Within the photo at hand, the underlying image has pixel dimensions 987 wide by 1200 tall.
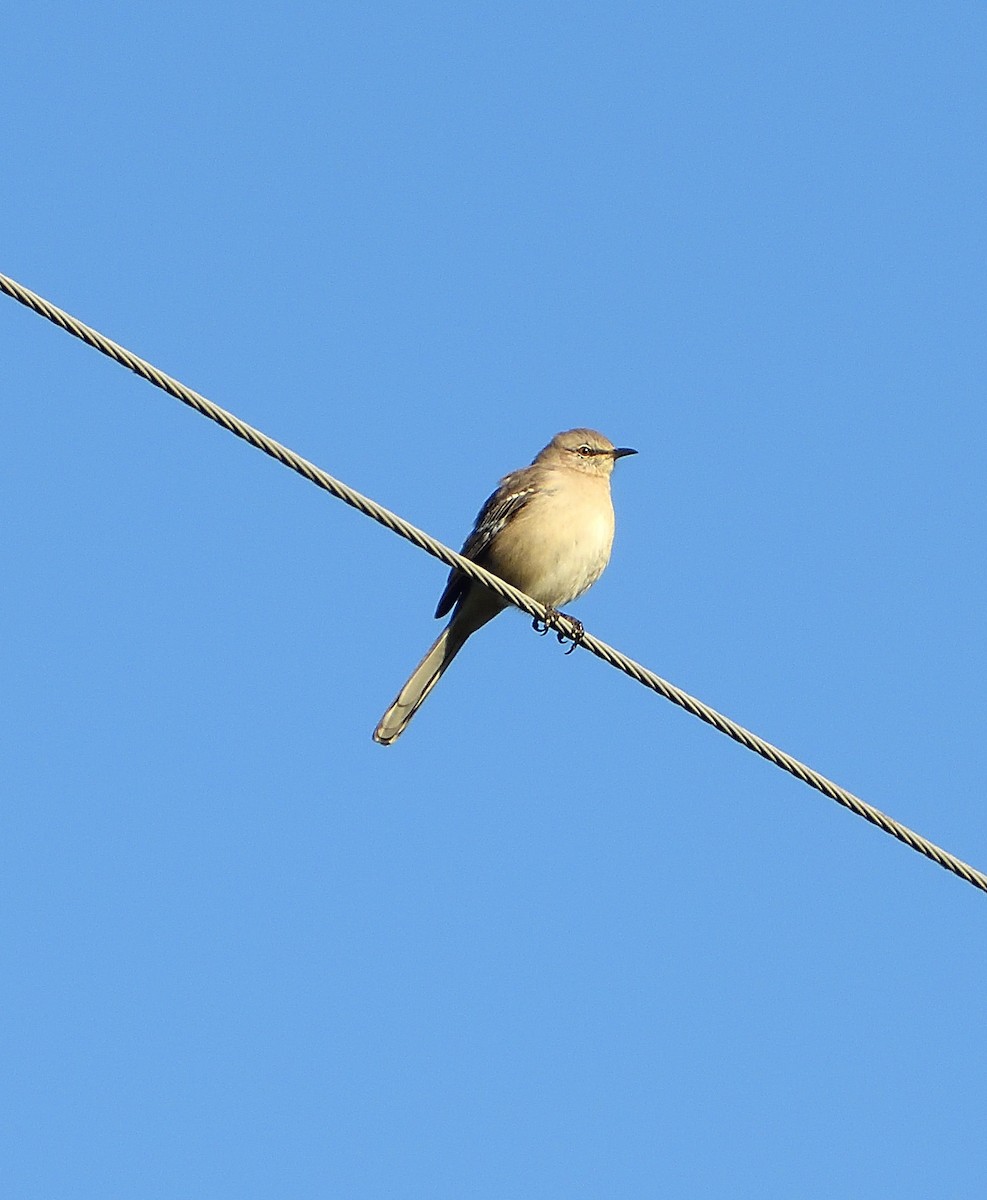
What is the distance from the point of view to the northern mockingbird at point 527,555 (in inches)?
381

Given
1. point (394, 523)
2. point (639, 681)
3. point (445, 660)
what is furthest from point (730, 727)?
point (445, 660)

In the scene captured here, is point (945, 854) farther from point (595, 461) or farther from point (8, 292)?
point (595, 461)

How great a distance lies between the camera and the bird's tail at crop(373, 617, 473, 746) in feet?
31.3

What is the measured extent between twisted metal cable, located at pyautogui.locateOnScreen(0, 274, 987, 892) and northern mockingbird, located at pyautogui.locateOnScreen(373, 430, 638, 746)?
2490 millimetres

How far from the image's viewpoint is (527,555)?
9.73 m

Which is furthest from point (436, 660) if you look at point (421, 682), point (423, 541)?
point (423, 541)

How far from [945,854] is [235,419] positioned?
2.90 m

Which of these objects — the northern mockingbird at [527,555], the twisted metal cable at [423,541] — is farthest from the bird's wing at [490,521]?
the twisted metal cable at [423,541]

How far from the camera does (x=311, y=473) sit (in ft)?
19.6

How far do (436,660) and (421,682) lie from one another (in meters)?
0.15

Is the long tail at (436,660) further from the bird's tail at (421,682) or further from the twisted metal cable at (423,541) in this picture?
the twisted metal cable at (423,541)

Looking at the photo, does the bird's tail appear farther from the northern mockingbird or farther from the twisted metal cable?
the twisted metal cable

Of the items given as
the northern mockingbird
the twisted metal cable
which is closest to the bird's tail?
the northern mockingbird

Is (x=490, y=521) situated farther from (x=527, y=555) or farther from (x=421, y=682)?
(x=421, y=682)
